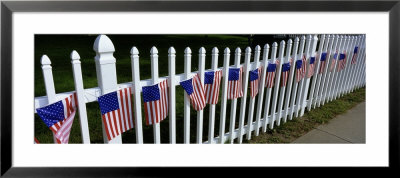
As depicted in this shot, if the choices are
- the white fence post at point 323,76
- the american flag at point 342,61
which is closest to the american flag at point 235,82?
the white fence post at point 323,76

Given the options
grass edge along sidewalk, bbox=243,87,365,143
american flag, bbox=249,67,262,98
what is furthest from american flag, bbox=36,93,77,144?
grass edge along sidewalk, bbox=243,87,365,143

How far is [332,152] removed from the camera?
1378mm

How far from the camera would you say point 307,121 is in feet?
9.45

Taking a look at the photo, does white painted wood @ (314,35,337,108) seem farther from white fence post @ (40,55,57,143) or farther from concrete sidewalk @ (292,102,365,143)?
white fence post @ (40,55,57,143)

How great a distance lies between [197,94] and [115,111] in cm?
61

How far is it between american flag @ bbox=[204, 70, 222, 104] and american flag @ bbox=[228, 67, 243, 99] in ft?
0.37

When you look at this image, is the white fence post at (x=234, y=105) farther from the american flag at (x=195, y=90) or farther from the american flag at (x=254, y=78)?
the american flag at (x=195, y=90)

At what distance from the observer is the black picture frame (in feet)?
3.94

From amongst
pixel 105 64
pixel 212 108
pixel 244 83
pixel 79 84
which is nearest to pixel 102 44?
pixel 105 64

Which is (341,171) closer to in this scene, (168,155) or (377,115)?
(377,115)

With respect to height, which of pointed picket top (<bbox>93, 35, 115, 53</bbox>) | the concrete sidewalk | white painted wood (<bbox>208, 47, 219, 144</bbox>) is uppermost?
pointed picket top (<bbox>93, 35, 115, 53</bbox>)
